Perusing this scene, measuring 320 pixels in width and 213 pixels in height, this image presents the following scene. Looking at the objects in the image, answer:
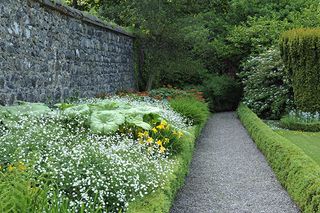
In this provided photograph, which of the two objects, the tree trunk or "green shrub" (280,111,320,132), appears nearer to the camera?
"green shrub" (280,111,320,132)

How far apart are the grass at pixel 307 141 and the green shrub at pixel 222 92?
6.61 meters

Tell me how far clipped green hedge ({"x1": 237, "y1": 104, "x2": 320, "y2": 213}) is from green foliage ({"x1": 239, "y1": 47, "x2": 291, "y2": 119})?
625 centimetres

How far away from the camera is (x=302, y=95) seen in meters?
13.0

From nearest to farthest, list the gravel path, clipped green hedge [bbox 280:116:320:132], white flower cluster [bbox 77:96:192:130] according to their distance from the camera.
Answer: the gravel path < white flower cluster [bbox 77:96:192:130] < clipped green hedge [bbox 280:116:320:132]


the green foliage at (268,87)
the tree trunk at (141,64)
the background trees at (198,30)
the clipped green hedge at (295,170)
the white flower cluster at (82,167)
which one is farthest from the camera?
the tree trunk at (141,64)

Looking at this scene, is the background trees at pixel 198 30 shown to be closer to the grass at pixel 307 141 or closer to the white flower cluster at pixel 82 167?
the grass at pixel 307 141

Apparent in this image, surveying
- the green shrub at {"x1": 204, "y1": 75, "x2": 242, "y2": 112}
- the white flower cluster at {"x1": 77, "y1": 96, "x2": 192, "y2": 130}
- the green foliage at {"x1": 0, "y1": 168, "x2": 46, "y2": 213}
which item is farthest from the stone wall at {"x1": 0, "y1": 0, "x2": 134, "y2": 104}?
the green shrub at {"x1": 204, "y1": 75, "x2": 242, "y2": 112}

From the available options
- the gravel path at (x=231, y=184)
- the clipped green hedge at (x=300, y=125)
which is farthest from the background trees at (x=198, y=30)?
the gravel path at (x=231, y=184)

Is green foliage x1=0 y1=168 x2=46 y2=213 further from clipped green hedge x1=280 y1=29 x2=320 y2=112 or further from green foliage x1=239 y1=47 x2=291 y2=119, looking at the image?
green foliage x1=239 y1=47 x2=291 y2=119

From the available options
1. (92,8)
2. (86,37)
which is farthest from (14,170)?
(92,8)

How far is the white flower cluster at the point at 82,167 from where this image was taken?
3.84 meters

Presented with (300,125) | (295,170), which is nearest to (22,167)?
(295,170)

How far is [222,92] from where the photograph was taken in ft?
59.9

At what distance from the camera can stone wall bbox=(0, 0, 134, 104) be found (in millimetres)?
6863
